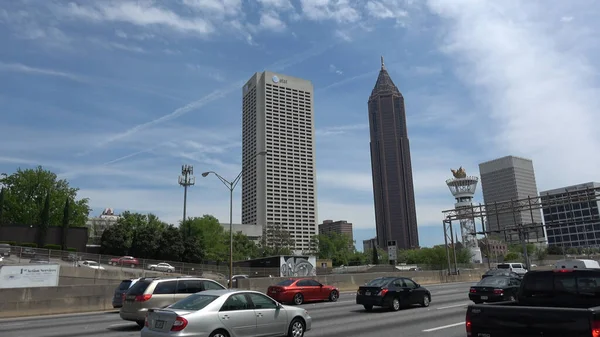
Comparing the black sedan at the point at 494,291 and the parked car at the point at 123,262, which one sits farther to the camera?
the parked car at the point at 123,262

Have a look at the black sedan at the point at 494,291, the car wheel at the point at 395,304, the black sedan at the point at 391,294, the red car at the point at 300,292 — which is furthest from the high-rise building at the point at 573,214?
the car wheel at the point at 395,304

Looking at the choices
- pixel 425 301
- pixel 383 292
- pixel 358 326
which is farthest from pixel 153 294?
pixel 425 301

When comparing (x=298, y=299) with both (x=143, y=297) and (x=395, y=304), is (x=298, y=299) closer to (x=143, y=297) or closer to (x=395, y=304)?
(x=395, y=304)

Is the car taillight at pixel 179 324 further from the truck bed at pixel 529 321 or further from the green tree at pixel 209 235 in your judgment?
the green tree at pixel 209 235

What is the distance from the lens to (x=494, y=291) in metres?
18.3

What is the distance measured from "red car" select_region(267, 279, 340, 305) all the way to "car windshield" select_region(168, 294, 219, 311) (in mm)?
12881

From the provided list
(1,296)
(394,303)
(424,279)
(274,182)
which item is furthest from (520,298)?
(274,182)

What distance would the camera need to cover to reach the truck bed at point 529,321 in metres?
5.46

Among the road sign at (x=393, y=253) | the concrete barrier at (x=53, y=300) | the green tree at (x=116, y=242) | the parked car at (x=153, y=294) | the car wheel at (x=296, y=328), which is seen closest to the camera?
the car wheel at (x=296, y=328)

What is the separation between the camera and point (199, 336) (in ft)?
29.3

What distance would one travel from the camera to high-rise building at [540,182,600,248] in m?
39.3

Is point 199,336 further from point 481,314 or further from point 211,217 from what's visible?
point 211,217

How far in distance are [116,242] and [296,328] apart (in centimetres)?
7562

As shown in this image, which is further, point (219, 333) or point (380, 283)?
point (380, 283)
